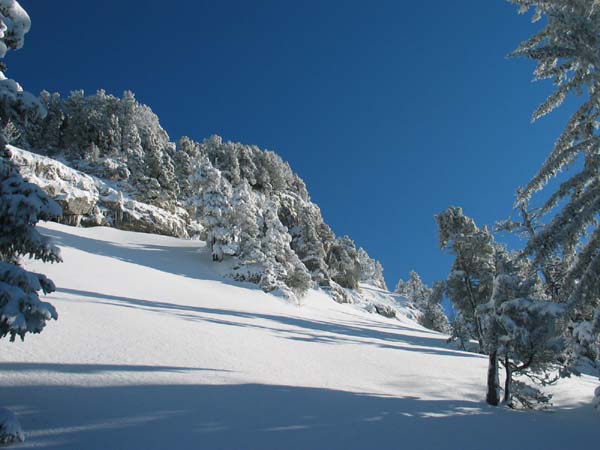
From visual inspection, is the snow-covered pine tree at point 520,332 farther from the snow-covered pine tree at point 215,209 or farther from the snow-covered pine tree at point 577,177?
the snow-covered pine tree at point 215,209

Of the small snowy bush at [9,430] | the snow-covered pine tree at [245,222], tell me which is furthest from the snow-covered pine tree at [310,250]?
the small snowy bush at [9,430]

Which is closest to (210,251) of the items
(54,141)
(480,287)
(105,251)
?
(105,251)

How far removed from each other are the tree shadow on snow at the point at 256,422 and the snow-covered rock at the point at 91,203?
36583 millimetres

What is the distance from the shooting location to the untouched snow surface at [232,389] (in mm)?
6555

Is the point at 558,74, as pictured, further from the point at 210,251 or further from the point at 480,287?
the point at 210,251

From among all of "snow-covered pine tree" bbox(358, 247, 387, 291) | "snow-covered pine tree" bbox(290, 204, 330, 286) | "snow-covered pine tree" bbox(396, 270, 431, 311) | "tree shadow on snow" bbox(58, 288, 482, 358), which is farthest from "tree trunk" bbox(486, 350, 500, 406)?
"snow-covered pine tree" bbox(358, 247, 387, 291)

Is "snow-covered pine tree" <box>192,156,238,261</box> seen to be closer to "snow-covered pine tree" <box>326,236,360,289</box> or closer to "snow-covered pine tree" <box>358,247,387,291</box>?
"snow-covered pine tree" <box>326,236,360,289</box>

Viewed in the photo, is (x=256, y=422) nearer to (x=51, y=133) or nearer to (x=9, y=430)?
(x=9, y=430)

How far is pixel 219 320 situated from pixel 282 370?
6135mm

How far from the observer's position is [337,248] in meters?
75.8

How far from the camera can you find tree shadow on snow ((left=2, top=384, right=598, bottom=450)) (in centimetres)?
609

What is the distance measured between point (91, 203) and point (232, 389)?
4046cm

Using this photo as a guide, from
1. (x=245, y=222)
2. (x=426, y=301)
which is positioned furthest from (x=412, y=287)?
(x=245, y=222)

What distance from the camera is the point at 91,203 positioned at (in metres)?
42.1
